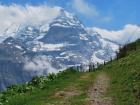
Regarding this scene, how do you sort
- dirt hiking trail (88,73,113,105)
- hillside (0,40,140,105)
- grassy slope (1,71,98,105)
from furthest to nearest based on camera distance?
grassy slope (1,71,98,105) → hillside (0,40,140,105) → dirt hiking trail (88,73,113,105)

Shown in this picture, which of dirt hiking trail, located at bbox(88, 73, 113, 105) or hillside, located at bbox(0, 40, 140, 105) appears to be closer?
dirt hiking trail, located at bbox(88, 73, 113, 105)

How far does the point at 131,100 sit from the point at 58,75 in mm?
26171

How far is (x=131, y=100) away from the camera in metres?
34.6

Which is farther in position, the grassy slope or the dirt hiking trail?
the grassy slope

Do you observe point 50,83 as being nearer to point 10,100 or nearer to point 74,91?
point 74,91

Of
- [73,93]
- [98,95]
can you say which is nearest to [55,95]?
[73,93]

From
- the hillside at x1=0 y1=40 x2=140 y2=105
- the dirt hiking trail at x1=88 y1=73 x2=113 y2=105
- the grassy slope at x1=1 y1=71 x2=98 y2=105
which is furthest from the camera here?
the grassy slope at x1=1 y1=71 x2=98 y2=105

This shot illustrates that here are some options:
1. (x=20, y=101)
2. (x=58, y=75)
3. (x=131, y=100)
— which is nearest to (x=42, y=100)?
(x=20, y=101)

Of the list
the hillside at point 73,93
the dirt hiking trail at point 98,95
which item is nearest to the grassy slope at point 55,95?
the hillside at point 73,93

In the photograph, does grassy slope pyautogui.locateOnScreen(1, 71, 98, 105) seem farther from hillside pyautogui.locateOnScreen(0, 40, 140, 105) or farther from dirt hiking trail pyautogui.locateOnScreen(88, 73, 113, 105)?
dirt hiking trail pyautogui.locateOnScreen(88, 73, 113, 105)

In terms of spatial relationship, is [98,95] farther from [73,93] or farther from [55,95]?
[55,95]

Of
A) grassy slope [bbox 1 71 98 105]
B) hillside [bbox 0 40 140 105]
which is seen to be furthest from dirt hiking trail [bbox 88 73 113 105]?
grassy slope [bbox 1 71 98 105]

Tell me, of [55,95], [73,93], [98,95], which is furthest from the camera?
[73,93]

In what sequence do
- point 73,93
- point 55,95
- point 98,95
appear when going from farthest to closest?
point 73,93 → point 55,95 → point 98,95
